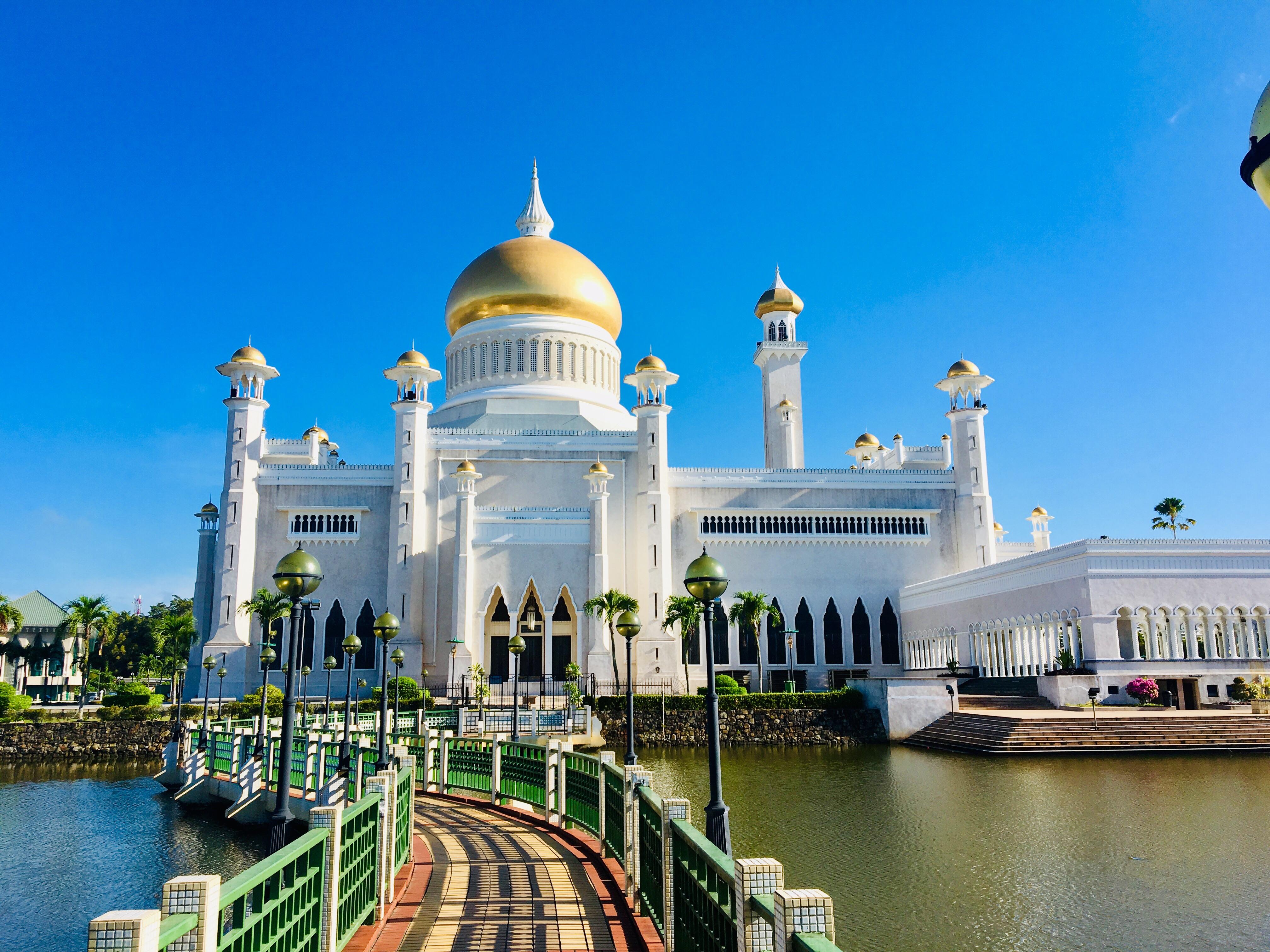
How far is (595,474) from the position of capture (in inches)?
1403

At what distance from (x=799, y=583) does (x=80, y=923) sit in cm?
3023

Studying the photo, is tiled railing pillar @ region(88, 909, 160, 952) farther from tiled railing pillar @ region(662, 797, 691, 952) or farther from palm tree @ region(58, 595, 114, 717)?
palm tree @ region(58, 595, 114, 717)

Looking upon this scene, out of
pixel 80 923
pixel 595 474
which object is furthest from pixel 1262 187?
pixel 595 474

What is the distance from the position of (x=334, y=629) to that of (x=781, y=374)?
21.0 m

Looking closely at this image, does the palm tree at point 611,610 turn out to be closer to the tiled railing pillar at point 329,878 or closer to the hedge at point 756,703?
the hedge at point 756,703

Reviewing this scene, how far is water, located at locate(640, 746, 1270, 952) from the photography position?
356 inches

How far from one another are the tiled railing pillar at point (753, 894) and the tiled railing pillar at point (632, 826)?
3.76 m

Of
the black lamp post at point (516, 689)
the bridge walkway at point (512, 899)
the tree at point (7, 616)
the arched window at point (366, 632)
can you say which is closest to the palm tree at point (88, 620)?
the tree at point (7, 616)

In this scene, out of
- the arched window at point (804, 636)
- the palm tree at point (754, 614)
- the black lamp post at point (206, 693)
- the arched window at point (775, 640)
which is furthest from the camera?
the arched window at point (804, 636)

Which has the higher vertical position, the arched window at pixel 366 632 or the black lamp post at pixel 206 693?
the arched window at pixel 366 632

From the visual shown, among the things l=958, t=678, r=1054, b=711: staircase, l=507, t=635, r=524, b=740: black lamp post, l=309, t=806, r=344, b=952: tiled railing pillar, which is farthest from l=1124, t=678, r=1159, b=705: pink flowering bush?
l=309, t=806, r=344, b=952: tiled railing pillar

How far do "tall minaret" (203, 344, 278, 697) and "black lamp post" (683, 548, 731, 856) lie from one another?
1159 inches

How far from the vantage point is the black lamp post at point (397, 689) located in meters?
22.1

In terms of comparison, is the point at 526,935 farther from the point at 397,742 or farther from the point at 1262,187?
the point at 397,742
